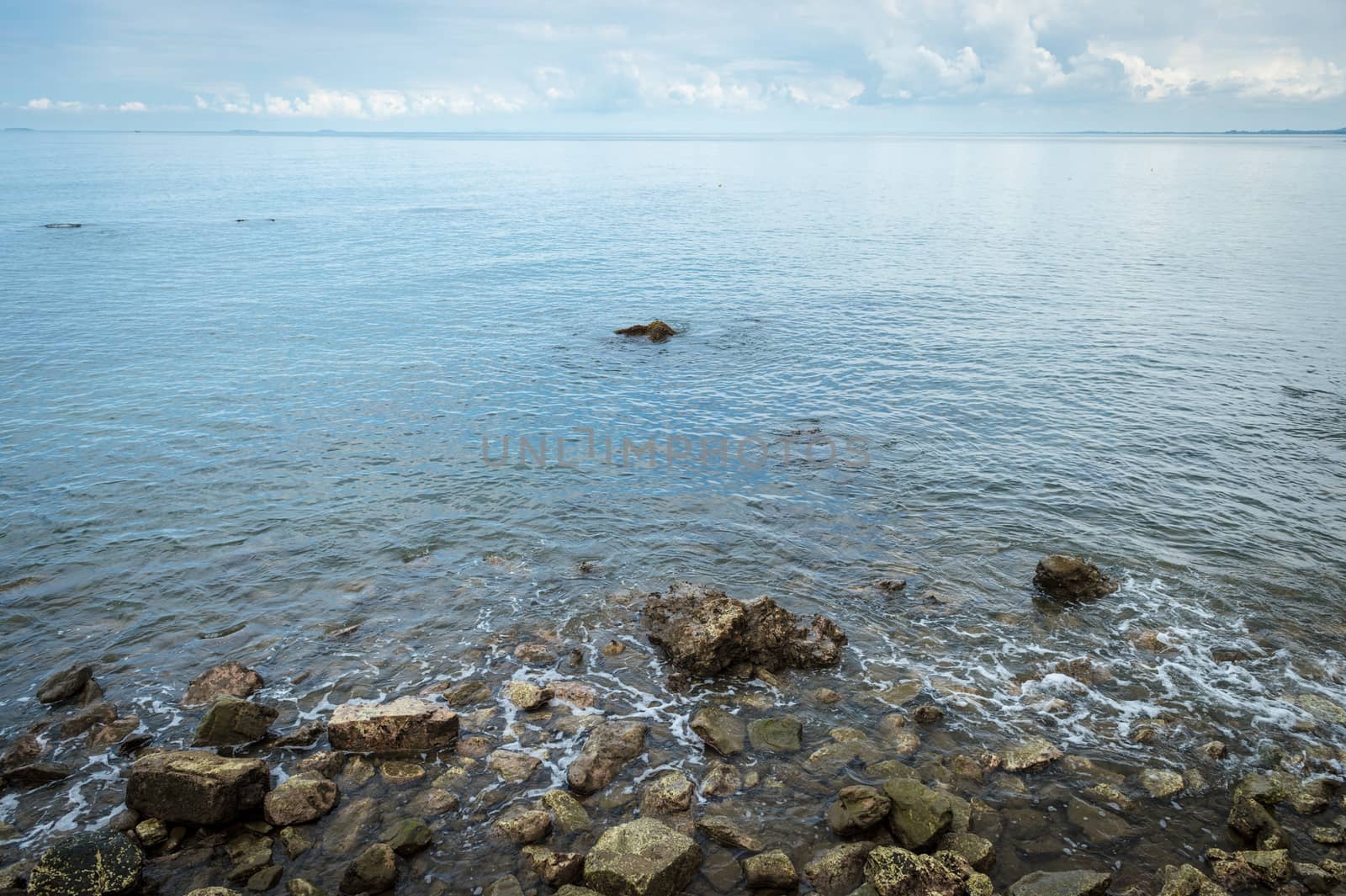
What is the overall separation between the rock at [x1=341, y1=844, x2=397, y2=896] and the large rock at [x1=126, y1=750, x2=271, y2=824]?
2506mm

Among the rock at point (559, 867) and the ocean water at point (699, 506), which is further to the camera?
the ocean water at point (699, 506)

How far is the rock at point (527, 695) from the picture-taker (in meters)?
16.3

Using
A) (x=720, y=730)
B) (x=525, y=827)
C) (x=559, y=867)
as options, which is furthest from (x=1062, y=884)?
(x=525, y=827)

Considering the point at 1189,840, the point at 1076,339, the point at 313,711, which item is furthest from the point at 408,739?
the point at 1076,339

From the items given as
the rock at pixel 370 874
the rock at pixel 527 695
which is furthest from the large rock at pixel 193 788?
the rock at pixel 527 695

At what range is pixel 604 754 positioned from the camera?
1465cm

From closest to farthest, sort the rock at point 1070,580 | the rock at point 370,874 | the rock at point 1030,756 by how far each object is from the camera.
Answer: the rock at point 370,874
the rock at point 1030,756
the rock at point 1070,580

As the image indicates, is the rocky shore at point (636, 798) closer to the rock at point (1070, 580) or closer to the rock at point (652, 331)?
the rock at point (1070, 580)

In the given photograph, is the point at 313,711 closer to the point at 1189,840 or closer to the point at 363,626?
the point at 363,626

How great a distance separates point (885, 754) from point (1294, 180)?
644ft

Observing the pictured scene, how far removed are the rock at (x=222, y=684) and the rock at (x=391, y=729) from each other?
292cm

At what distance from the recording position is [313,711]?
1619 cm

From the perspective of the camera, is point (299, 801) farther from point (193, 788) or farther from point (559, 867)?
point (559, 867)

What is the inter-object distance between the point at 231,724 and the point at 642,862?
29.1 ft
